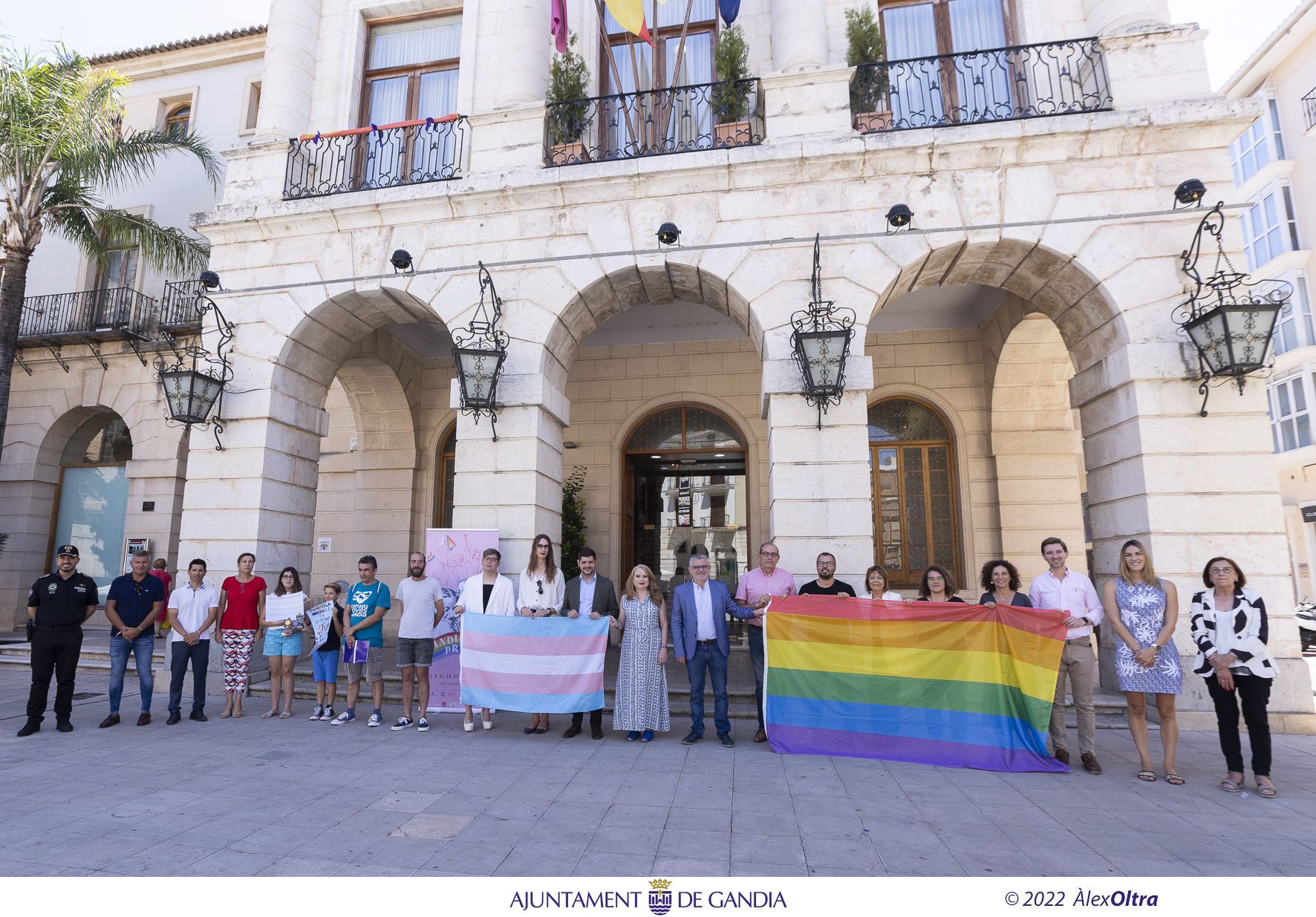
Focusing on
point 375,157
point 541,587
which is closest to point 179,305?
point 375,157

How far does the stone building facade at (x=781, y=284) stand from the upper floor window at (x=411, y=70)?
57 millimetres

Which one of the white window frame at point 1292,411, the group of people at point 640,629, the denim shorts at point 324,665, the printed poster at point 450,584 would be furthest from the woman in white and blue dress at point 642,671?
the white window frame at point 1292,411

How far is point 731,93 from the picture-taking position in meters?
8.45

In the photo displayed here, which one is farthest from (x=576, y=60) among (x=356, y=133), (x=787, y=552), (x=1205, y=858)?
(x=1205, y=858)

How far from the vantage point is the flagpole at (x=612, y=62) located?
28.4 ft

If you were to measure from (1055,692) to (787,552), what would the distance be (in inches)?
105

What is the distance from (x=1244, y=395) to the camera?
676 cm

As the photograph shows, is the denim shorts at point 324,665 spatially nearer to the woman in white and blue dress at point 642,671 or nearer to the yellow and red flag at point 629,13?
the woman in white and blue dress at point 642,671

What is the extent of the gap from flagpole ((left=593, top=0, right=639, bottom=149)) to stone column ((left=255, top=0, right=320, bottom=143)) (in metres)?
4.25

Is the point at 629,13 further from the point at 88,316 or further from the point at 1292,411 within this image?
the point at 1292,411

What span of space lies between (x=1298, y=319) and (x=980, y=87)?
17.0 meters

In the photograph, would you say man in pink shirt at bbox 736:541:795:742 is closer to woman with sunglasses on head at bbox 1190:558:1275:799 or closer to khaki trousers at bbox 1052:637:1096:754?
khaki trousers at bbox 1052:637:1096:754

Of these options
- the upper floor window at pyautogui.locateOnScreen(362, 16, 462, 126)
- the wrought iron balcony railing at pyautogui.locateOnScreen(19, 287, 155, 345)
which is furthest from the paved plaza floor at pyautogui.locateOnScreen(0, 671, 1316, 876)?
the wrought iron balcony railing at pyautogui.locateOnScreen(19, 287, 155, 345)

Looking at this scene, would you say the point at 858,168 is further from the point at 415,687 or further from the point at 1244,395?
the point at 415,687
